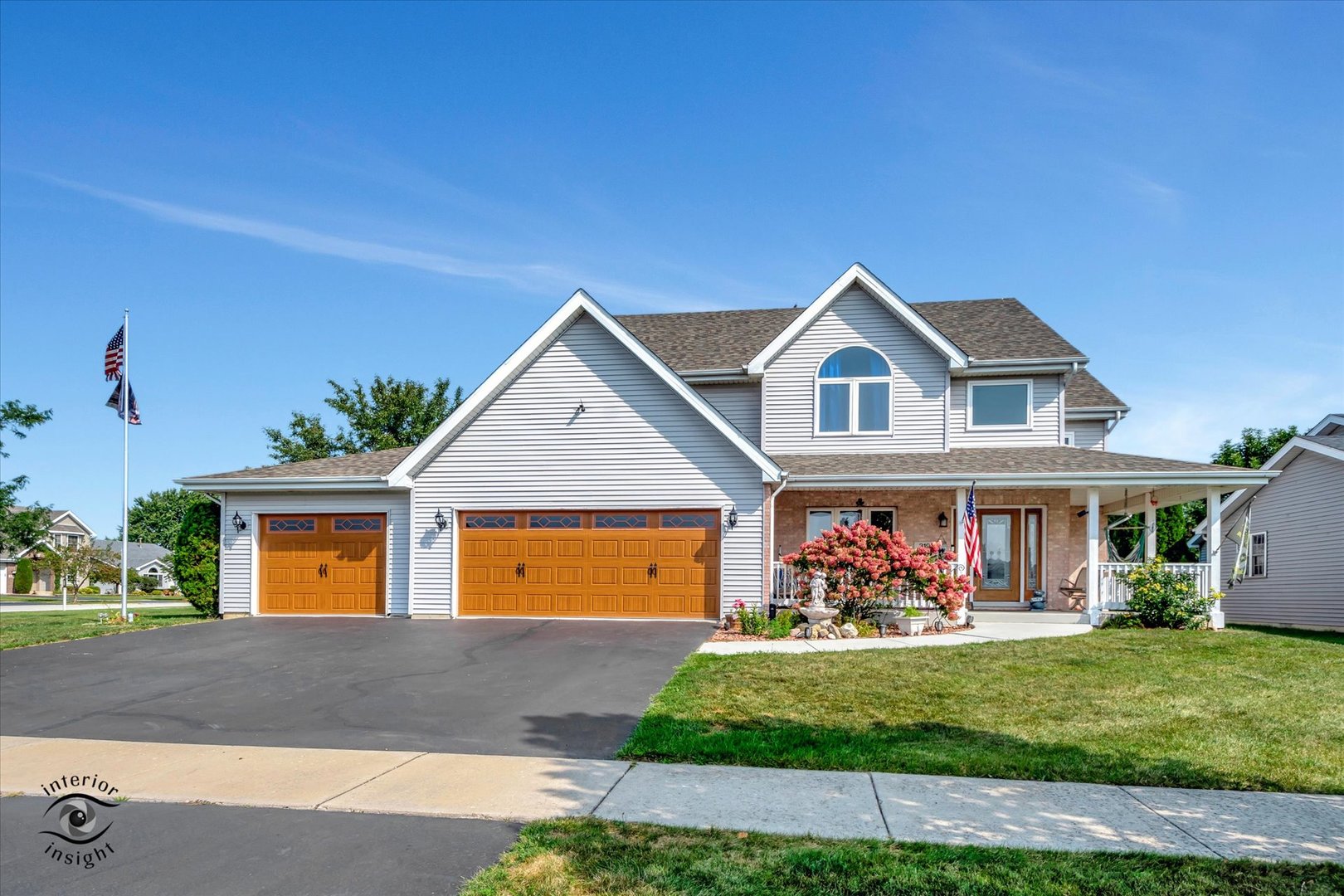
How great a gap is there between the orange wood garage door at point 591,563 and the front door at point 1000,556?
738cm

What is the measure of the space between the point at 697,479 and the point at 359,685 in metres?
8.33

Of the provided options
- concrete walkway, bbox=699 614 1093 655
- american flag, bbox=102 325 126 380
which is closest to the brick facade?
concrete walkway, bbox=699 614 1093 655

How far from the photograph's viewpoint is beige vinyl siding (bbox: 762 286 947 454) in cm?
1927

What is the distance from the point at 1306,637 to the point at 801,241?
45.6 ft

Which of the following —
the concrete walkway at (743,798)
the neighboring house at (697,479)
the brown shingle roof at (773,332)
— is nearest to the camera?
the concrete walkway at (743,798)

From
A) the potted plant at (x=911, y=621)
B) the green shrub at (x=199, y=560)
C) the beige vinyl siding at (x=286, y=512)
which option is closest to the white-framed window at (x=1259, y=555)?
the potted plant at (x=911, y=621)

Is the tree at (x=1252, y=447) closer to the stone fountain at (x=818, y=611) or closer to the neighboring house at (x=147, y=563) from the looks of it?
the stone fountain at (x=818, y=611)

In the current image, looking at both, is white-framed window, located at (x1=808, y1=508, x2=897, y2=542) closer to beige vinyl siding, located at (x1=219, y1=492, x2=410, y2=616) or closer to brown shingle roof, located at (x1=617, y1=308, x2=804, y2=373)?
brown shingle roof, located at (x1=617, y1=308, x2=804, y2=373)

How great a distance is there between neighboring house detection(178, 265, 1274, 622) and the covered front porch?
0.19ft

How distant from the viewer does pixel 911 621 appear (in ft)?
48.8

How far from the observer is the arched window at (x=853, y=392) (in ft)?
64.2

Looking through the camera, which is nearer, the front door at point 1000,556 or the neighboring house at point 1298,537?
the front door at point 1000,556

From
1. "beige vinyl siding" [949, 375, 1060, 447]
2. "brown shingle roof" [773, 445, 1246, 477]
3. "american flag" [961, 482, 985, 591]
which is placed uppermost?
"beige vinyl siding" [949, 375, 1060, 447]

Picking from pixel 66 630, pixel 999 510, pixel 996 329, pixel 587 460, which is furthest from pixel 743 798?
pixel 996 329
